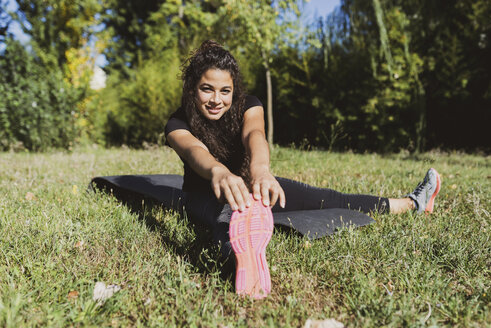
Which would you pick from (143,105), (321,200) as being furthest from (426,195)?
(143,105)

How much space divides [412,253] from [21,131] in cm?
748

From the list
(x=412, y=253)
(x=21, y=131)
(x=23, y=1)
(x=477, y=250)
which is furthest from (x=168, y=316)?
(x=23, y=1)

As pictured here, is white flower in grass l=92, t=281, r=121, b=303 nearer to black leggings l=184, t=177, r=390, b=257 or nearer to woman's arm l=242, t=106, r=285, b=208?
woman's arm l=242, t=106, r=285, b=208

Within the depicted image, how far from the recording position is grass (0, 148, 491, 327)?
119cm

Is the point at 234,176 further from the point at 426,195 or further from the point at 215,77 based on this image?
the point at 426,195

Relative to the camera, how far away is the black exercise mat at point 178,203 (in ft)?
6.41

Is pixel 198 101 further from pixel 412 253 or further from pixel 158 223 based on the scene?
pixel 412 253

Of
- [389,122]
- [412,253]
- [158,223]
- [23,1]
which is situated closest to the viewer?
[412,253]

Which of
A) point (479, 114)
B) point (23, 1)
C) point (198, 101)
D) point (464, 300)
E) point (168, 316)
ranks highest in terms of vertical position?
point (23, 1)

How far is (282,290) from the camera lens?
4.61 feet

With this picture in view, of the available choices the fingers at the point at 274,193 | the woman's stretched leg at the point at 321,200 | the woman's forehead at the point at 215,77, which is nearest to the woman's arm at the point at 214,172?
the fingers at the point at 274,193

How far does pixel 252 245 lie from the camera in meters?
1.32

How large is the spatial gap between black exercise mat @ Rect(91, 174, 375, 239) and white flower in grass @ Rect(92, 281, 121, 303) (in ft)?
3.25

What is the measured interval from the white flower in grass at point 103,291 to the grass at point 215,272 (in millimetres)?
28
